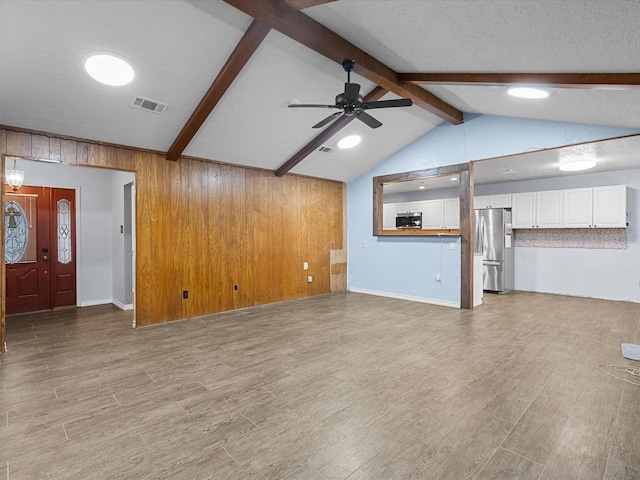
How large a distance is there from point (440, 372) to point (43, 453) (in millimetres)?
2861

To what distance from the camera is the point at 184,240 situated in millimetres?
4910

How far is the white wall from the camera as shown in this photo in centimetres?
577

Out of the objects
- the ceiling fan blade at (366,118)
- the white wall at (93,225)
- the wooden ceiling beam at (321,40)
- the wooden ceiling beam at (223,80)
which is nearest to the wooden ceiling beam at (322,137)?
the wooden ceiling beam at (321,40)

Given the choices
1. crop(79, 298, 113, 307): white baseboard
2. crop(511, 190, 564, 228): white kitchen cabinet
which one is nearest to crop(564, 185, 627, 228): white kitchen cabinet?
crop(511, 190, 564, 228): white kitchen cabinet

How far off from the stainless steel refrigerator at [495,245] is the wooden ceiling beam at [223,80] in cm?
577

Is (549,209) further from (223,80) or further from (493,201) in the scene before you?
(223,80)

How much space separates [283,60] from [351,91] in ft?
2.71

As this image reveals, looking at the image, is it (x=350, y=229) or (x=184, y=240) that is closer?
(x=184, y=240)

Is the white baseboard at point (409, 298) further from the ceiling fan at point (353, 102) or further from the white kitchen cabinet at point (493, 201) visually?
the ceiling fan at point (353, 102)

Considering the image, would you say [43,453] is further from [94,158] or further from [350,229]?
[350,229]

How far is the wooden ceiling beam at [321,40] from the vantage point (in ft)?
8.68

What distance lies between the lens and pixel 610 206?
5906mm

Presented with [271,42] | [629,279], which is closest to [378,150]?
[271,42]

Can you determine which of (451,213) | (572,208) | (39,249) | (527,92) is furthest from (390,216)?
(39,249)
